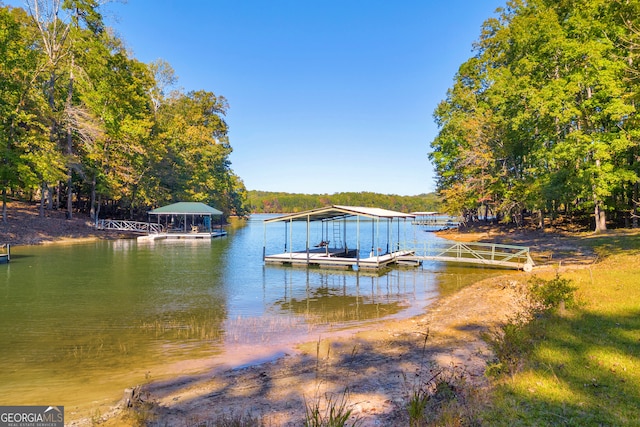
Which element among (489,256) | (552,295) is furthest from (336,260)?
(552,295)

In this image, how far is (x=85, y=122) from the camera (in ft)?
116

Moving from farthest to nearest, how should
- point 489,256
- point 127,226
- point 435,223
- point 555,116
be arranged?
1. point 435,223
2. point 127,226
3. point 555,116
4. point 489,256

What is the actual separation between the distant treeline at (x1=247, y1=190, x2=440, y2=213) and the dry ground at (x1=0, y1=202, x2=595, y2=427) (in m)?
149

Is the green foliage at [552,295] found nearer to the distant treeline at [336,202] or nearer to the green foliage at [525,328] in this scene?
the green foliage at [525,328]

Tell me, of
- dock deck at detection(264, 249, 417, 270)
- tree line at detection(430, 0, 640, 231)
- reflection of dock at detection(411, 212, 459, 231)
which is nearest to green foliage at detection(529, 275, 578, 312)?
dock deck at detection(264, 249, 417, 270)

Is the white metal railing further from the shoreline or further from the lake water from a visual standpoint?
the shoreline

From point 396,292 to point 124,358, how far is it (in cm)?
1145

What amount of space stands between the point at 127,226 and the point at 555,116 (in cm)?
4425

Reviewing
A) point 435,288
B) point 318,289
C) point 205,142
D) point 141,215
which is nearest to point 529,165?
point 435,288

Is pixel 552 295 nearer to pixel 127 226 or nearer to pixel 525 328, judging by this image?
pixel 525 328

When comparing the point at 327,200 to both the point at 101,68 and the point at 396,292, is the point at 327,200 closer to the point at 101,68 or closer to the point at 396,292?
the point at 101,68

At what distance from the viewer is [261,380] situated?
724cm

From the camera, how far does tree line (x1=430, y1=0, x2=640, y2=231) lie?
2447cm

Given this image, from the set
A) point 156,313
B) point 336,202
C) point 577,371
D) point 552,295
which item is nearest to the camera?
point 577,371
